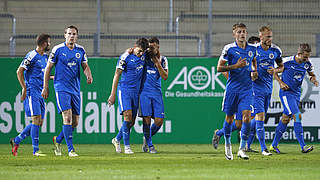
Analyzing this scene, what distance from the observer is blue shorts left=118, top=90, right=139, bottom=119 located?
11875 millimetres

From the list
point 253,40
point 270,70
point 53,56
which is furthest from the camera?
point 253,40

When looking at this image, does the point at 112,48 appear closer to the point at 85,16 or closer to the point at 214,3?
the point at 85,16

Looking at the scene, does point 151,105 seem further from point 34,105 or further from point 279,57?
point 279,57

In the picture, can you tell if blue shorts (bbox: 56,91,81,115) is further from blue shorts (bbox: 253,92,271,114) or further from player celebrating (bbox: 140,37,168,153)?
blue shorts (bbox: 253,92,271,114)

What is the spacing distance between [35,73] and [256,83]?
4.18m

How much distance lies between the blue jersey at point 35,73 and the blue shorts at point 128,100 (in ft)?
5.10

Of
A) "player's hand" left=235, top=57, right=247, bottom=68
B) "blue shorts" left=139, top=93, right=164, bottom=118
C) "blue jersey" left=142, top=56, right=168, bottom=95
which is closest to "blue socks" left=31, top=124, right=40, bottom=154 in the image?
"blue shorts" left=139, top=93, right=164, bottom=118

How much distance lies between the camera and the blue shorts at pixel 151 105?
1210 cm

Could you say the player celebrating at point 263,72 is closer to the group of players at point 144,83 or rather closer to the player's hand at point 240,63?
the group of players at point 144,83

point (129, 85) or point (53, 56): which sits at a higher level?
point (53, 56)

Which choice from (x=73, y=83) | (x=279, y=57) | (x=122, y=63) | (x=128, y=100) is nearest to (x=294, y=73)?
(x=279, y=57)

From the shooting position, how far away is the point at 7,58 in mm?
15734

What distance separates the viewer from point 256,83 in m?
11.9

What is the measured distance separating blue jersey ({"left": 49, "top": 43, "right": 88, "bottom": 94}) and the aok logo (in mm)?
5350
